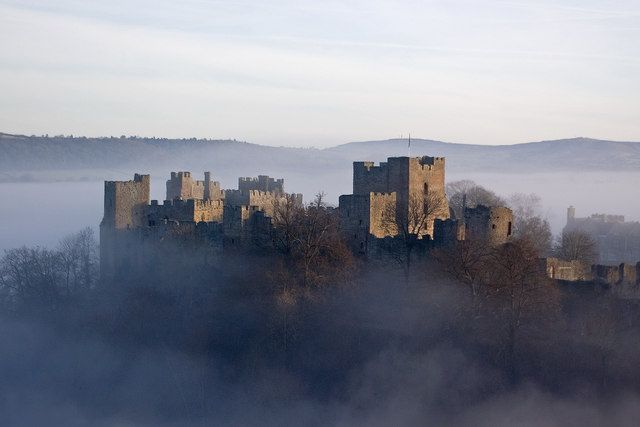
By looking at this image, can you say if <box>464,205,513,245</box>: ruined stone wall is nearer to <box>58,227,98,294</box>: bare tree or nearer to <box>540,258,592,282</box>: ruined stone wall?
<box>540,258,592,282</box>: ruined stone wall

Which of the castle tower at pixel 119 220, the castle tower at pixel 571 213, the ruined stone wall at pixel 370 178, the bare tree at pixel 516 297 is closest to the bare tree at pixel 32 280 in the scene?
the castle tower at pixel 119 220

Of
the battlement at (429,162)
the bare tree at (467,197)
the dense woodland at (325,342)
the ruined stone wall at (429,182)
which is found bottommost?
the dense woodland at (325,342)

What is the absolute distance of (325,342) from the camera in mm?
35219

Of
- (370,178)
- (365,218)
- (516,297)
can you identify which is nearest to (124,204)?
(370,178)

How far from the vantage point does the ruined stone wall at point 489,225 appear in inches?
1369

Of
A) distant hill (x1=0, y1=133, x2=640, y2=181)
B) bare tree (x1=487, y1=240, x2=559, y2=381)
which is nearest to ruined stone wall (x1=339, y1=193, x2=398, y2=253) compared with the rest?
bare tree (x1=487, y1=240, x2=559, y2=381)

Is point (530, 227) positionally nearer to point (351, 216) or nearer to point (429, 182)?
point (429, 182)

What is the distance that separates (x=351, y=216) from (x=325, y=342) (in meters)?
4.10

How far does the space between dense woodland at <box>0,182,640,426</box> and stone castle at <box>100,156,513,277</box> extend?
1.87 ft

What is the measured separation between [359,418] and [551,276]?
6204mm

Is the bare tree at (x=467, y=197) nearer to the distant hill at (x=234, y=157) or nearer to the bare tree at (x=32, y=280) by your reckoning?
the bare tree at (x=32, y=280)

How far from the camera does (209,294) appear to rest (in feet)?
127

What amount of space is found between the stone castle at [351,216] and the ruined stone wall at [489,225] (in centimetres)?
3

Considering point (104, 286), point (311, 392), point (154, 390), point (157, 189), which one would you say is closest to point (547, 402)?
point (311, 392)
